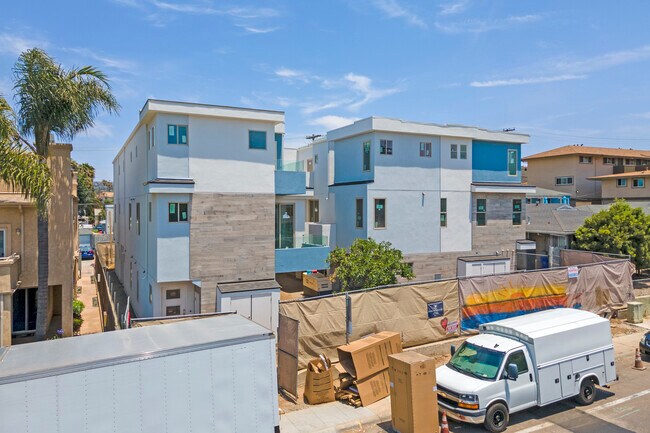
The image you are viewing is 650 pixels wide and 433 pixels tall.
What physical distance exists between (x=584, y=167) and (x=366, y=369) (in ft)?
157

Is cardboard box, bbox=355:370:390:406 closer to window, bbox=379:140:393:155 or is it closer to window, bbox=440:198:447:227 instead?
window, bbox=379:140:393:155

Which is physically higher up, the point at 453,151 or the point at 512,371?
the point at 453,151

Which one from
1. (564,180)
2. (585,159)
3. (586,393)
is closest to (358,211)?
(586,393)

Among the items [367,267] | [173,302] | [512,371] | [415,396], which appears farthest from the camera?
[173,302]

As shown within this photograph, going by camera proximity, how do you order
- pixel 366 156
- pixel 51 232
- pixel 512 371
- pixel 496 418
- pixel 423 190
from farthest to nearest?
pixel 423 190 → pixel 366 156 → pixel 51 232 → pixel 496 418 → pixel 512 371

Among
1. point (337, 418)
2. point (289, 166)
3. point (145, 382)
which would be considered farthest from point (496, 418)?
point (289, 166)

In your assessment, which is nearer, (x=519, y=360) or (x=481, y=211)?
(x=519, y=360)

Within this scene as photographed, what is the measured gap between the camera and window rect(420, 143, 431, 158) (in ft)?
81.0

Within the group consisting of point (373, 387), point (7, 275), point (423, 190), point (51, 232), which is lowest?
point (373, 387)

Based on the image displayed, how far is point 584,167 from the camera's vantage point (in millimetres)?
50625

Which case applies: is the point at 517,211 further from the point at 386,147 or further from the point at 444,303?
the point at 444,303

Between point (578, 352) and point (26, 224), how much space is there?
58.5ft

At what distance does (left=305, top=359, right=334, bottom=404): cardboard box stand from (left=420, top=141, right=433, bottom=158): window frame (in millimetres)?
15374

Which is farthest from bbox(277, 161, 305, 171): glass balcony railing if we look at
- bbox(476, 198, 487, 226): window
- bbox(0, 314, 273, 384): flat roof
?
bbox(0, 314, 273, 384): flat roof
